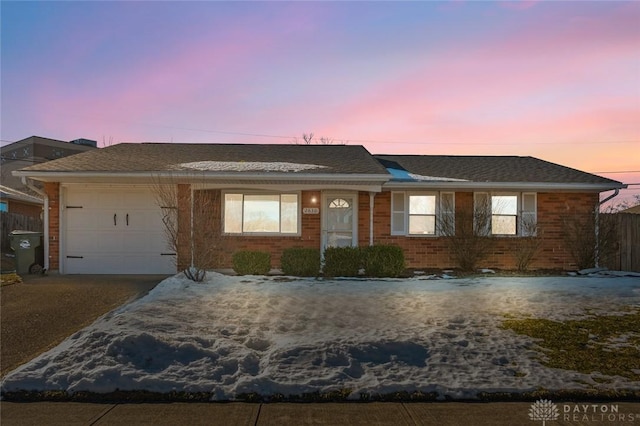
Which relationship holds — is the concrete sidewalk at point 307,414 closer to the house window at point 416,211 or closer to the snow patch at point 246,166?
the snow patch at point 246,166

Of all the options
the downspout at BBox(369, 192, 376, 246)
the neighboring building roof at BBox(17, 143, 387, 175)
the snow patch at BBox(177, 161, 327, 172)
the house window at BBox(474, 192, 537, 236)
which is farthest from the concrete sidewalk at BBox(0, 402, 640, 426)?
the house window at BBox(474, 192, 537, 236)

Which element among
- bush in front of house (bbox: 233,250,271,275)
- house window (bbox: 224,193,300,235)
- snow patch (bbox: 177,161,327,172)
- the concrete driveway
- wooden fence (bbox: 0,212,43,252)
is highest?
snow patch (bbox: 177,161,327,172)

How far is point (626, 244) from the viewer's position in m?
12.5

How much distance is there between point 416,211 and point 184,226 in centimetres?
670

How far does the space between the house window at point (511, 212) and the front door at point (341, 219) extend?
372 centimetres

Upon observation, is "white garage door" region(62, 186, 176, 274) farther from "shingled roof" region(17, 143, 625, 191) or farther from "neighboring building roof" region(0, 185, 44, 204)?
"neighboring building roof" region(0, 185, 44, 204)

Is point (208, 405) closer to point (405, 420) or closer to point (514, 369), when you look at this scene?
point (405, 420)

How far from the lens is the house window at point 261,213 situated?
493 inches

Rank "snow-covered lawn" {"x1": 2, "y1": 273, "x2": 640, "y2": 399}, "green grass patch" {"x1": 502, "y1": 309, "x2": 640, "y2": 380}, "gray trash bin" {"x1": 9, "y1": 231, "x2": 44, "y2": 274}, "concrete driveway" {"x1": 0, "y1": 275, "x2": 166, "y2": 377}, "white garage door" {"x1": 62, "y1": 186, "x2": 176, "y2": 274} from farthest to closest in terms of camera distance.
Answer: "white garage door" {"x1": 62, "y1": 186, "x2": 176, "y2": 274}, "gray trash bin" {"x1": 9, "y1": 231, "x2": 44, "y2": 274}, "concrete driveway" {"x1": 0, "y1": 275, "x2": 166, "y2": 377}, "green grass patch" {"x1": 502, "y1": 309, "x2": 640, "y2": 380}, "snow-covered lawn" {"x1": 2, "y1": 273, "x2": 640, "y2": 399}

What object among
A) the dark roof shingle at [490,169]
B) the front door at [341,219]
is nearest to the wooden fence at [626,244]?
the dark roof shingle at [490,169]

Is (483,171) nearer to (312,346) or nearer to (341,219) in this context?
(341,219)

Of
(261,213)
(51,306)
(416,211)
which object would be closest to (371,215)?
(416,211)

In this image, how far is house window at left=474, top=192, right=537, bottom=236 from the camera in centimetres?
1313

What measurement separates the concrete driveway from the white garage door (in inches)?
24.4
